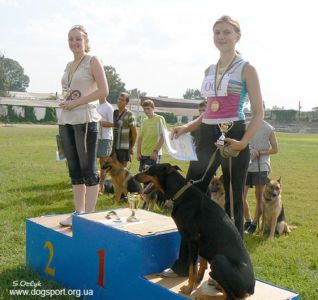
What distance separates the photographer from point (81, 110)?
424 cm

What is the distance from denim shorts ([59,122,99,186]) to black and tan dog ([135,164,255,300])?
127 cm

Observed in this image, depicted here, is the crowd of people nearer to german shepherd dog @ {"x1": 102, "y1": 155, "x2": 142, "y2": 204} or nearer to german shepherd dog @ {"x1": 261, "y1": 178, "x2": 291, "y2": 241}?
german shepherd dog @ {"x1": 261, "y1": 178, "x2": 291, "y2": 241}

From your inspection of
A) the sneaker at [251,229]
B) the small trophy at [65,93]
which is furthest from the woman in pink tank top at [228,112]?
the sneaker at [251,229]

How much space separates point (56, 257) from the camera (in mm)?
3869

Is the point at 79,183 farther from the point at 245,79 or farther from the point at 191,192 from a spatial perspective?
the point at 245,79

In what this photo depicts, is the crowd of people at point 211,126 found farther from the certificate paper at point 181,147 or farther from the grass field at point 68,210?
the grass field at point 68,210

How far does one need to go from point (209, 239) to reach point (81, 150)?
190cm

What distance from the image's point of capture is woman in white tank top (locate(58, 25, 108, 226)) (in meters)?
4.22

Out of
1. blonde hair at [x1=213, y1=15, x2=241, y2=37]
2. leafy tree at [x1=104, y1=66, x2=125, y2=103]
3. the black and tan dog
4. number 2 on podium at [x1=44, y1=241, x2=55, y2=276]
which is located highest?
leafy tree at [x1=104, y1=66, x2=125, y2=103]

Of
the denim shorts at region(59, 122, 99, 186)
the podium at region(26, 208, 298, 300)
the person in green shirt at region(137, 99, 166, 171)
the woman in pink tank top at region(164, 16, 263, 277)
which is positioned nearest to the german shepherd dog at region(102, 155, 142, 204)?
the person in green shirt at region(137, 99, 166, 171)

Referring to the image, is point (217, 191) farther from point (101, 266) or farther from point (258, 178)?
point (101, 266)

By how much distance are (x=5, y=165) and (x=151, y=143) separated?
6.52m

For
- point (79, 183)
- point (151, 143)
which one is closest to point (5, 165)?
point (151, 143)

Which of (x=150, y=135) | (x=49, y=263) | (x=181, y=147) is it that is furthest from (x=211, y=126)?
(x=150, y=135)
